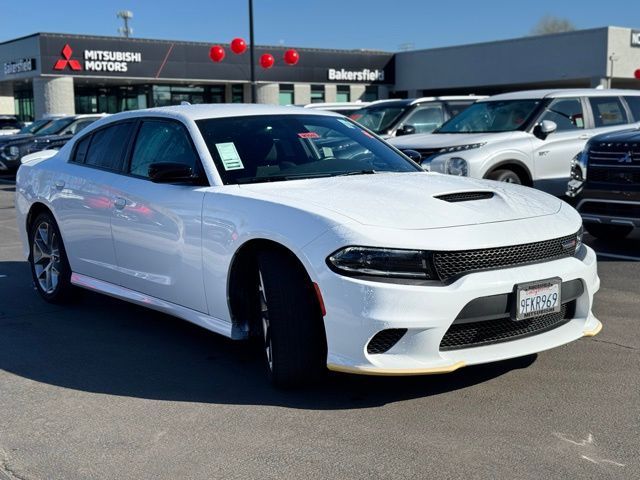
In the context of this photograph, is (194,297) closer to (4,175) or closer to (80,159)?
(80,159)

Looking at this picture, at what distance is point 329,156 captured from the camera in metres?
5.52

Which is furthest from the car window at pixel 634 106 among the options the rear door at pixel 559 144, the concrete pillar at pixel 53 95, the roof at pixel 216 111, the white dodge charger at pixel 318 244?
the concrete pillar at pixel 53 95

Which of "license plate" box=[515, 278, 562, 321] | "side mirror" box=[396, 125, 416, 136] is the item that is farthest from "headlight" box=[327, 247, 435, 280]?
"side mirror" box=[396, 125, 416, 136]

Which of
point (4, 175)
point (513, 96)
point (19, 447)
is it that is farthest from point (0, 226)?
point (4, 175)

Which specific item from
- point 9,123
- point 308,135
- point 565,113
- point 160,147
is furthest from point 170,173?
point 9,123

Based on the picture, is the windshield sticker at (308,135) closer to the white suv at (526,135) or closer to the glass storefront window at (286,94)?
the white suv at (526,135)

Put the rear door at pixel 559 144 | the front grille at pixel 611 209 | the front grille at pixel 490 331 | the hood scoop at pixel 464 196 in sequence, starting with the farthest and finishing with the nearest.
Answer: the rear door at pixel 559 144, the front grille at pixel 611 209, the hood scoop at pixel 464 196, the front grille at pixel 490 331

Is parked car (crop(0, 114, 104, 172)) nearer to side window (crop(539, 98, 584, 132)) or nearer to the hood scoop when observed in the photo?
side window (crop(539, 98, 584, 132))

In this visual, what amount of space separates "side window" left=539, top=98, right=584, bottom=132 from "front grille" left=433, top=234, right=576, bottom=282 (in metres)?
7.17

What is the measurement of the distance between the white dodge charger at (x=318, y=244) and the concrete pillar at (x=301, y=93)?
127ft

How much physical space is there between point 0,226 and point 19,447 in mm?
8312

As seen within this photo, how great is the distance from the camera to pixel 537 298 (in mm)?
4148

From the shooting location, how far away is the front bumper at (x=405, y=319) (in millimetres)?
3879

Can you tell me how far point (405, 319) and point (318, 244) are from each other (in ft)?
1.85
